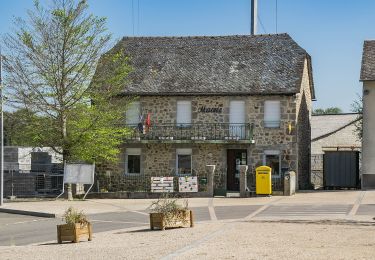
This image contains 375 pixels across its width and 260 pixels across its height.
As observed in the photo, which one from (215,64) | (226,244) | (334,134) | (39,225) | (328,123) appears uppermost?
(215,64)

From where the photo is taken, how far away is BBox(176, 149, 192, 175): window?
131 ft

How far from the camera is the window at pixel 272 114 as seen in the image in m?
39.2

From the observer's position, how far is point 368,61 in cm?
3888

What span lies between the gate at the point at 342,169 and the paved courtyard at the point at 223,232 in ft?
32.4

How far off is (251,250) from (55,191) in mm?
27496

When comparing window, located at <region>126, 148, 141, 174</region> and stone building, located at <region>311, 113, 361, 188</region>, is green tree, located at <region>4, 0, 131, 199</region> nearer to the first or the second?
window, located at <region>126, 148, 141, 174</region>

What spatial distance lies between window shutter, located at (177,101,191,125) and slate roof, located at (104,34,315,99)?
2.48 feet

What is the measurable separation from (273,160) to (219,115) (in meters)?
3.72

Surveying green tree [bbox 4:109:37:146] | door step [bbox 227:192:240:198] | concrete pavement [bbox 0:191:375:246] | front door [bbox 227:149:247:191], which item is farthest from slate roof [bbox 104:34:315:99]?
concrete pavement [bbox 0:191:375:246]

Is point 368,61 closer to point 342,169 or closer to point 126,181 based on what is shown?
point 342,169

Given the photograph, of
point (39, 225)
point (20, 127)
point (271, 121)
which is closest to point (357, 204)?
point (39, 225)

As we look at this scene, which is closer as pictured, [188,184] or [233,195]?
[188,184]

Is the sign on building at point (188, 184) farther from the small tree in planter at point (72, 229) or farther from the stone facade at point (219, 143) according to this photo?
the small tree in planter at point (72, 229)

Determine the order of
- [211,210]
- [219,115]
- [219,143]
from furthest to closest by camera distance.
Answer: [219,115] → [219,143] → [211,210]
